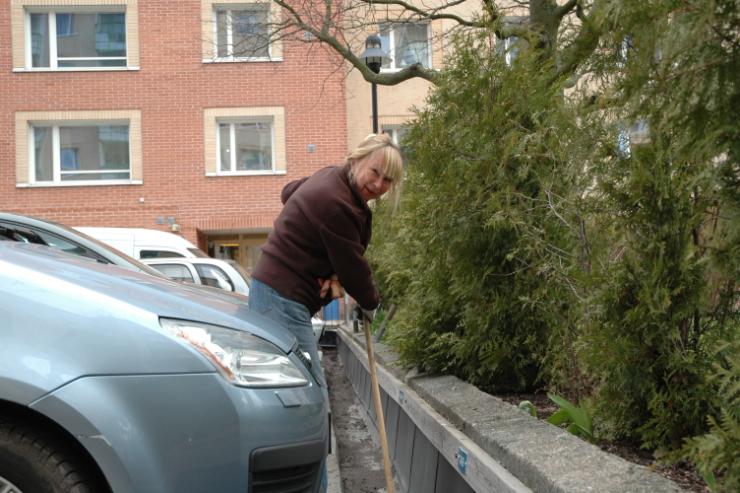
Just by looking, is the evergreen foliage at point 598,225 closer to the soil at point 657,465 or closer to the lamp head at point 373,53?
the soil at point 657,465

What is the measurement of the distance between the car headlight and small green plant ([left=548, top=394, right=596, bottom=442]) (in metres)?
1.45

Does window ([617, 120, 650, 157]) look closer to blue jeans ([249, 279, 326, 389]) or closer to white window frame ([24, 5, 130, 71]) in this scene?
blue jeans ([249, 279, 326, 389])

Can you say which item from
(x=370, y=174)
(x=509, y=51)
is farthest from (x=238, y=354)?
(x=509, y=51)

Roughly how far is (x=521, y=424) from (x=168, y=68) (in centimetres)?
1860

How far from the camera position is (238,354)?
3.07 meters

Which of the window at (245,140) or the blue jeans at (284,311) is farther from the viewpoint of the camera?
the window at (245,140)

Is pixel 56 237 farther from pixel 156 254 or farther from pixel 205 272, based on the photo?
pixel 156 254

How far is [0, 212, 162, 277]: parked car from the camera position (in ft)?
15.8

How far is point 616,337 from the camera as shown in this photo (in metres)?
3.48

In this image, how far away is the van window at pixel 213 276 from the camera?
10.9 m

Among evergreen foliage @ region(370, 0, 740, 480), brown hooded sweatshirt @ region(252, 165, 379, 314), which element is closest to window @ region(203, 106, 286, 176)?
evergreen foliage @ region(370, 0, 740, 480)

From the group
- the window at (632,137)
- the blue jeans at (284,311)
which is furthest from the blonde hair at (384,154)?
the window at (632,137)

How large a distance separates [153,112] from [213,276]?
1074cm

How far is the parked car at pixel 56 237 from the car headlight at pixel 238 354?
6.11 ft
